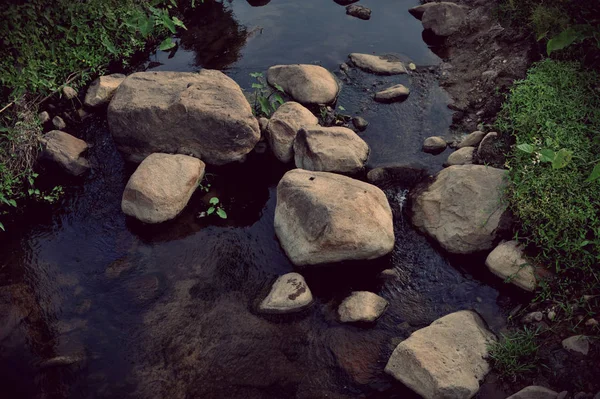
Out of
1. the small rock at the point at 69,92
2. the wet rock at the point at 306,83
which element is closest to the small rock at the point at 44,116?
the small rock at the point at 69,92

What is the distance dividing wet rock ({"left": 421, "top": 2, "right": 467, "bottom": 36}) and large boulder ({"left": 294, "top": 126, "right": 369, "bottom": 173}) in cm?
476

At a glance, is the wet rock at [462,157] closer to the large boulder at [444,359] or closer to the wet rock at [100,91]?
the large boulder at [444,359]

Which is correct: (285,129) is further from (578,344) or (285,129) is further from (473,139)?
(578,344)

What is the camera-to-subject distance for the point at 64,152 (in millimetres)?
7816

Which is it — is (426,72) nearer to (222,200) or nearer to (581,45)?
(581,45)

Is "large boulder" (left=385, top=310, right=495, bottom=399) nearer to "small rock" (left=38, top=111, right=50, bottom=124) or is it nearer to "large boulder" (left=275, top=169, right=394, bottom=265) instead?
"large boulder" (left=275, top=169, right=394, bottom=265)

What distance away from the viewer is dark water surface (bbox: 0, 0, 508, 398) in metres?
5.39

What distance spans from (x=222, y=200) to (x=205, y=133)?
3.65 feet

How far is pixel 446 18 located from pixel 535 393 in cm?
860

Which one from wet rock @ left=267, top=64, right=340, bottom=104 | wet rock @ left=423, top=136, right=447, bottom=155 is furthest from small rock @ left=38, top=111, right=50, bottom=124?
wet rock @ left=423, top=136, right=447, bottom=155

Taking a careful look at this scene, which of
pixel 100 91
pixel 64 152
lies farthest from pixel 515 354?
pixel 100 91

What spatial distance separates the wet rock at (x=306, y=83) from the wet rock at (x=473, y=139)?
2626 millimetres

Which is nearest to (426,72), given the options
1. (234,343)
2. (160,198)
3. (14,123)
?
(160,198)

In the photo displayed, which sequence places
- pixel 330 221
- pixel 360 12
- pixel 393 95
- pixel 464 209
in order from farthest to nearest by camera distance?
pixel 360 12
pixel 393 95
pixel 464 209
pixel 330 221
